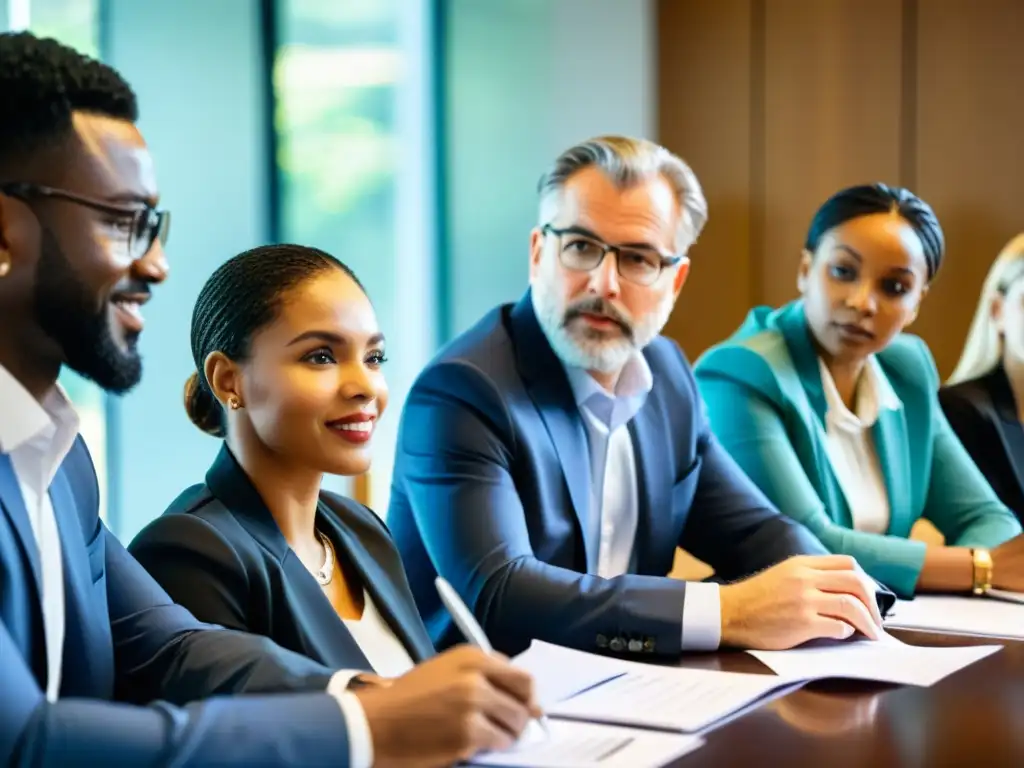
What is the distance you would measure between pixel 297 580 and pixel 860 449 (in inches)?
67.7

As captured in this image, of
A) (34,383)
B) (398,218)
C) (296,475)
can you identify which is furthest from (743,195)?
(34,383)

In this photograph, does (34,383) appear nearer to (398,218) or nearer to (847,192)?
(847,192)

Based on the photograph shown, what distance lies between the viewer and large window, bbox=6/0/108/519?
380cm

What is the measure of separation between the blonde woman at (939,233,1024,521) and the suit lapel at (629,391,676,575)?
1.11 metres

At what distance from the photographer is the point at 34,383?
4.73 ft

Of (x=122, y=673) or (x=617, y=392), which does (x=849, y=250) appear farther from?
(x=122, y=673)

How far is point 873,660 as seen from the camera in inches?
79.7

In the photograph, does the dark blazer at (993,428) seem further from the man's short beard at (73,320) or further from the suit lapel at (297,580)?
the man's short beard at (73,320)

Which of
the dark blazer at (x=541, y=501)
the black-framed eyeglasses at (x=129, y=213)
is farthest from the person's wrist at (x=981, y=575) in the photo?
the black-framed eyeglasses at (x=129, y=213)

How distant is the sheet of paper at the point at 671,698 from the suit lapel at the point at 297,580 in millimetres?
300

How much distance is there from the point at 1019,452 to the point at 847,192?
0.82 meters

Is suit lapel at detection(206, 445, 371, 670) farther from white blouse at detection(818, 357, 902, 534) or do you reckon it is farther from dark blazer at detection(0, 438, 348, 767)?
white blouse at detection(818, 357, 902, 534)

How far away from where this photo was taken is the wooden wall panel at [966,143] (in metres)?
4.24

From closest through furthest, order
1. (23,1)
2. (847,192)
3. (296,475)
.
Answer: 1. (296,475)
2. (847,192)
3. (23,1)
